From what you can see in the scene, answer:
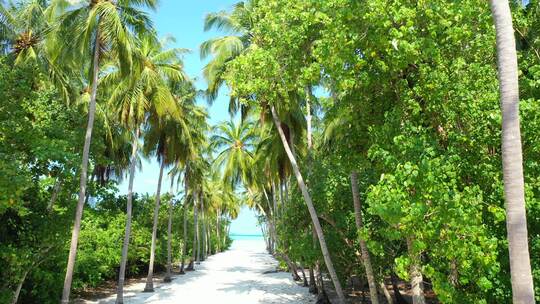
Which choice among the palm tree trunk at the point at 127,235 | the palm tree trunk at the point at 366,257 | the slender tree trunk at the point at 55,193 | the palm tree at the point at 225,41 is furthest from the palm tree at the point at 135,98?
the palm tree trunk at the point at 366,257

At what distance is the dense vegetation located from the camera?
203 inches

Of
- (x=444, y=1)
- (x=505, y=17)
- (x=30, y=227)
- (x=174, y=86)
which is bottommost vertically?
(x=30, y=227)

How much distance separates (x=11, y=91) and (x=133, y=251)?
15224 millimetres

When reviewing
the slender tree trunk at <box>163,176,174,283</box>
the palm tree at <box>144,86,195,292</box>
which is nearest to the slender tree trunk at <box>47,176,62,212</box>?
the palm tree at <box>144,86,195,292</box>

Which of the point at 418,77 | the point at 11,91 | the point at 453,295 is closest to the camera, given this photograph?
the point at 453,295

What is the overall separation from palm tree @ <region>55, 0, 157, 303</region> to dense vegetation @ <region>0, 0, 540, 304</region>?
5cm

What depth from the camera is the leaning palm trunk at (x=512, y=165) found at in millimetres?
3793

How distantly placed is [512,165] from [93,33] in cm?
1167

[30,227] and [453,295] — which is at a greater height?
[30,227]

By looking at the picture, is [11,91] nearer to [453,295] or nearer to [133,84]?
[133,84]

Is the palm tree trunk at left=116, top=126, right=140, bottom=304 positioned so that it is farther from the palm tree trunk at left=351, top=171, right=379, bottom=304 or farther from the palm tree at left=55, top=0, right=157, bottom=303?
the palm tree trunk at left=351, top=171, right=379, bottom=304

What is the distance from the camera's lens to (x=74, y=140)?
12.0m

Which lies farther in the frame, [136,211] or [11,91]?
[136,211]

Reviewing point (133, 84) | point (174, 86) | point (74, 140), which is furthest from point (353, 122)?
point (174, 86)
